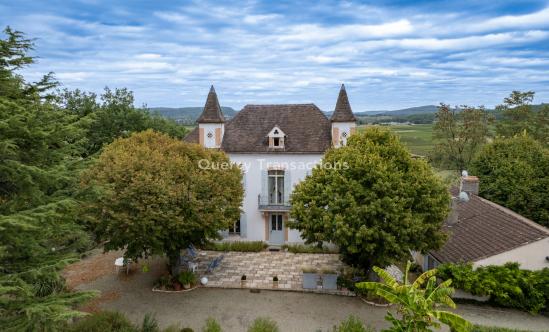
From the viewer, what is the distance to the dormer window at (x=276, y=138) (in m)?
23.3

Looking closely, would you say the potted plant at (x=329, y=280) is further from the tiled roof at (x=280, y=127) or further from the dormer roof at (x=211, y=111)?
the dormer roof at (x=211, y=111)

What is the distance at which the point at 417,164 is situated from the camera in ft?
53.1

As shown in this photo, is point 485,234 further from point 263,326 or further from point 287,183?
point 263,326

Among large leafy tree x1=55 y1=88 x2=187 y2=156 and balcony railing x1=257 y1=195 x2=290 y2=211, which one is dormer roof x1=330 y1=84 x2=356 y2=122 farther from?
large leafy tree x1=55 y1=88 x2=187 y2=156

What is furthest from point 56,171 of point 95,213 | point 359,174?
point 359,174

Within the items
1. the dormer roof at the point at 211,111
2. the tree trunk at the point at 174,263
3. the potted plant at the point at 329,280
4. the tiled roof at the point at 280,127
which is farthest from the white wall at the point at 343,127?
the tree trunk at the point at 174,263

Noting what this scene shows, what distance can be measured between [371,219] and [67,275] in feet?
53.2

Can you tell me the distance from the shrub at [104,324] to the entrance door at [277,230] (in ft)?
38.3

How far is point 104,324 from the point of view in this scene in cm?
1354

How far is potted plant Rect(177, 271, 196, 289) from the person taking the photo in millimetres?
18094

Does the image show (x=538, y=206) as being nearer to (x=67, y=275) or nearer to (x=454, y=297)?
(x=454, y=297)

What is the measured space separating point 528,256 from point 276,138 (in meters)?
14.4

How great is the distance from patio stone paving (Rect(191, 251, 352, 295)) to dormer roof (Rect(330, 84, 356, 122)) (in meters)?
8.35

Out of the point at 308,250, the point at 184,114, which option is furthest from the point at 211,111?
the point at 184,114
